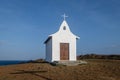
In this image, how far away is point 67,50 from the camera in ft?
107

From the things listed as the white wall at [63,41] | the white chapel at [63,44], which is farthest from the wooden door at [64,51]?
the white wall at [63,41]

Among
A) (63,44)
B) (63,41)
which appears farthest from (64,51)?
(63,41)

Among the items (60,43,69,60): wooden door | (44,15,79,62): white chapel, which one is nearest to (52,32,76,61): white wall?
(44,15,79,62): white chapel

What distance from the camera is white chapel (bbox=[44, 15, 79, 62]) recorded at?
31766 mm

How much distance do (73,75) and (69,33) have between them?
1247 cm

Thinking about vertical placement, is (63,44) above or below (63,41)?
below

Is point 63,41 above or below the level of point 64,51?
above

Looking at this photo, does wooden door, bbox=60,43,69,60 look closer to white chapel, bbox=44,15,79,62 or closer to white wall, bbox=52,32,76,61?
white chapel, bbox=44,15,79,62

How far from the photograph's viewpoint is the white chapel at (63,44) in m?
31.8

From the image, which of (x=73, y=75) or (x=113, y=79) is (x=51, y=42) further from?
(x=113, y=79)

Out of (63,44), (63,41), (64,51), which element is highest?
(63,41)

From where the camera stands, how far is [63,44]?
3228 cm

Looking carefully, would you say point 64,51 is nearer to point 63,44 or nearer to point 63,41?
point 63,44

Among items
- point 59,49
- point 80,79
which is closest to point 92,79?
point 80,79
